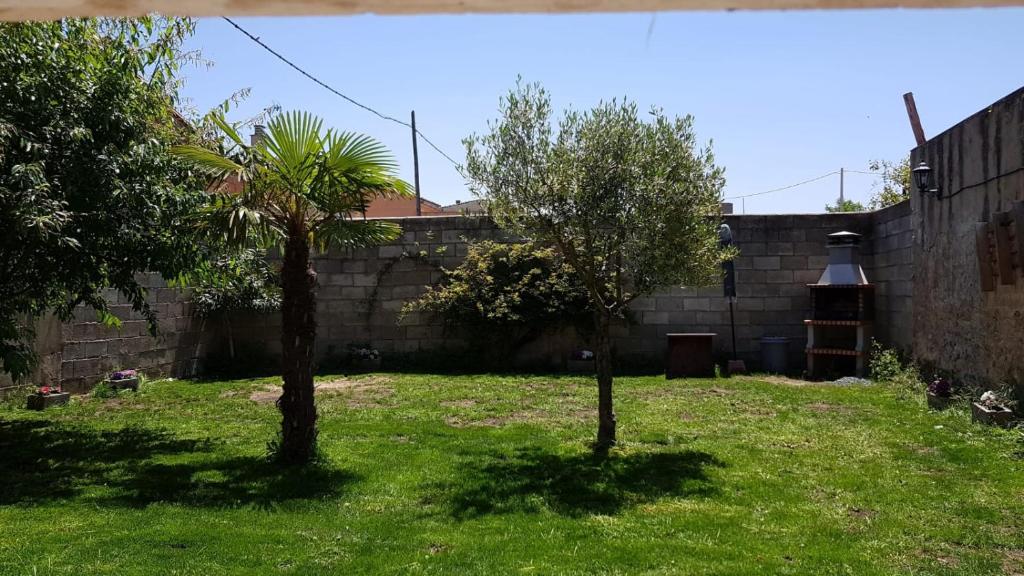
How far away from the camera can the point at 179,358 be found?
12.7 meters

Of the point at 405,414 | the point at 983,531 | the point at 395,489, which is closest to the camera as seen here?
the point at 983,531

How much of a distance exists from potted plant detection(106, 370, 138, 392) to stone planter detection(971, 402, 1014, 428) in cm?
1029

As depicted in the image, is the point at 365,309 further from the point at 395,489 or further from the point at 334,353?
the point at 395,489

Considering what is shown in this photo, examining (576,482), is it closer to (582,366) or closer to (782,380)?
(782,380)

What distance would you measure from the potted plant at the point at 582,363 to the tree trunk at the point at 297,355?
22.0ft

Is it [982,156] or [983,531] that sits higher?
[982,156]

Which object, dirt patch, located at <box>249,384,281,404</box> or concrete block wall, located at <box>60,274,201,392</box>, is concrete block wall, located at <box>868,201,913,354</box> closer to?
dirt patch, located at <box>249,384,281,404</box>

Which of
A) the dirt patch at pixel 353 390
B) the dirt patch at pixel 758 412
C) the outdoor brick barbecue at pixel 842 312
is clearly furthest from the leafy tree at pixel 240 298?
the outdoor brick barbecue at pixel 842 312

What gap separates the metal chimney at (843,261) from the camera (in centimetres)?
1181

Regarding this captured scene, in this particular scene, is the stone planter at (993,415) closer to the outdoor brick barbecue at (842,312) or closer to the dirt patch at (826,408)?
the dirt patch at (826,408)

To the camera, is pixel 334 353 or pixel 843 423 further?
pixel 334 353

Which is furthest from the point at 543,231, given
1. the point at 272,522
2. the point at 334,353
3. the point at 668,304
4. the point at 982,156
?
the point at 334,353

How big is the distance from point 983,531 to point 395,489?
3.78m

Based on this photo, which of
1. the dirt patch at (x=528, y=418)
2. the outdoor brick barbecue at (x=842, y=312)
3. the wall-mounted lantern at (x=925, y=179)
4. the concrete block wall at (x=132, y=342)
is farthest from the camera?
the outdoor brick barbecue at (x=842, y=312)
